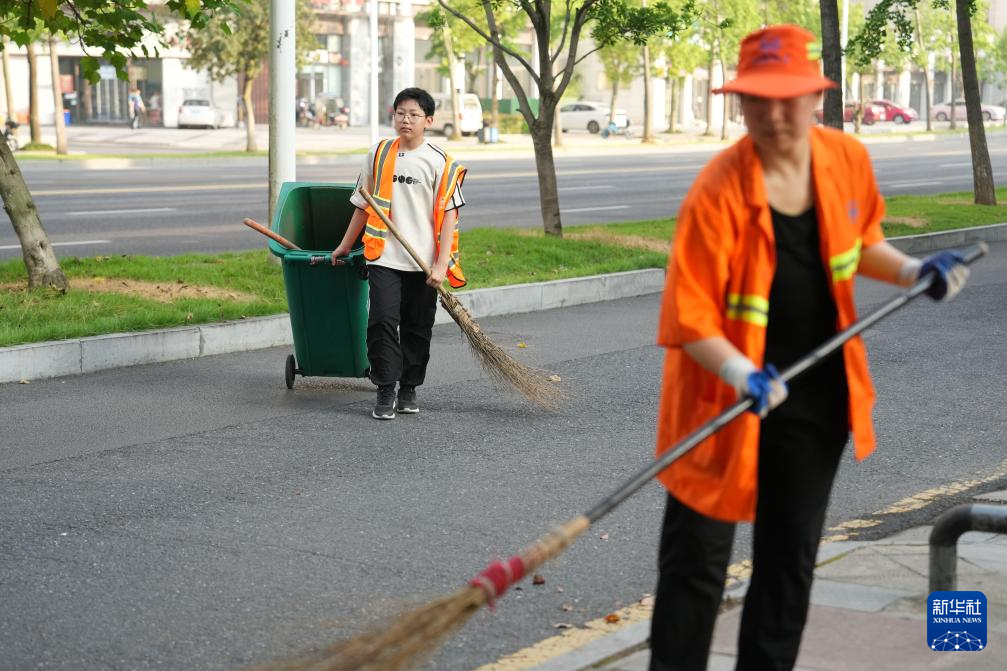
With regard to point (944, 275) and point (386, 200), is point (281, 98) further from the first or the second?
point (944, 275)

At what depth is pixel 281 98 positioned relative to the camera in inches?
504

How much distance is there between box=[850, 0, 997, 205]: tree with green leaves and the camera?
20.3m

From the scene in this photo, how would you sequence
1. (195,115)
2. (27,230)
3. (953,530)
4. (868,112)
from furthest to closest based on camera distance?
(868,112), (195,115), (27,230), (953,530)

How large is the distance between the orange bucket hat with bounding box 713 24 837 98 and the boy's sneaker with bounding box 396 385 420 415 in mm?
4929

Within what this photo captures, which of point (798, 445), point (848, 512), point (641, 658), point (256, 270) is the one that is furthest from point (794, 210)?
point (256, 270)

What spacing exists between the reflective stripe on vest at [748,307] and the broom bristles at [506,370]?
4.94 m

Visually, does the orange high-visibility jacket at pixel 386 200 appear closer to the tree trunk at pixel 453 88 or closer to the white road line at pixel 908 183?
the white road line at pixel 908 183

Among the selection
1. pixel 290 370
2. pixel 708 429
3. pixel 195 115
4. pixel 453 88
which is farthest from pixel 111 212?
pixel 195 115

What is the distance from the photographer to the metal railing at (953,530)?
4.27 meters

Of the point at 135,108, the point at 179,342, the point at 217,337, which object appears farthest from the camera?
the point at 135,108

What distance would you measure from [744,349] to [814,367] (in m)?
0.22

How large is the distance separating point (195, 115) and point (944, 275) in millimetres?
57099

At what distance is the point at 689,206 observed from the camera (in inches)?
126

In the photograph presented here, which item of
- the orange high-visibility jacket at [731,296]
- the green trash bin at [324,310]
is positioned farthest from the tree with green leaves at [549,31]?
the orange high-visibility jacket at [731,296]
